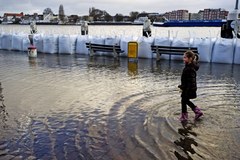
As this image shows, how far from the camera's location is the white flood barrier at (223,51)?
14688mm

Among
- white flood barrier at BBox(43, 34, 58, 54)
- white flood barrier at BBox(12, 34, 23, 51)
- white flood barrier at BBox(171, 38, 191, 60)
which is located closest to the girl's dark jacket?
white flood barrier at BBox(171, 38, 191, 60)

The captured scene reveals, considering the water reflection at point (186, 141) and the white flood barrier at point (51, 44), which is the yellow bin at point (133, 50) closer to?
the white flood barrier at point (51, 44)

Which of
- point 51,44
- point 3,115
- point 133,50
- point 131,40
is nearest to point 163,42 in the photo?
point 131,40

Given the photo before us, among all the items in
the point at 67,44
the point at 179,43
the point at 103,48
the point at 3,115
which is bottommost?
the point at 3,115

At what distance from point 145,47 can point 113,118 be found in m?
10.8

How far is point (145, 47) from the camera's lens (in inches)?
661

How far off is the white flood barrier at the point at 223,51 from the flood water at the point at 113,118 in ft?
11.2

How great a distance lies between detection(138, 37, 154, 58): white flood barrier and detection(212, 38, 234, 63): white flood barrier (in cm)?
329

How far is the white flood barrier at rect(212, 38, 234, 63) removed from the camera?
48.2 feet

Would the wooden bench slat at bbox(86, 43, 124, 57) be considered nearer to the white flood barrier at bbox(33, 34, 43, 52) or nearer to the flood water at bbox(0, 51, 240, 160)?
the white flood barrier at bbox(33, 34, 43, 52)

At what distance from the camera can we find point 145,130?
568 centimetres

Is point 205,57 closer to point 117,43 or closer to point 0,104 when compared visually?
point 117,43

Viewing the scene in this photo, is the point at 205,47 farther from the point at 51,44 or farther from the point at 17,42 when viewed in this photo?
the point at 17,42

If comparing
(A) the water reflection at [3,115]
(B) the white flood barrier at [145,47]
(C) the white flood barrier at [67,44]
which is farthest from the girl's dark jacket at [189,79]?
(C) the white flood barrier at [67,44]
